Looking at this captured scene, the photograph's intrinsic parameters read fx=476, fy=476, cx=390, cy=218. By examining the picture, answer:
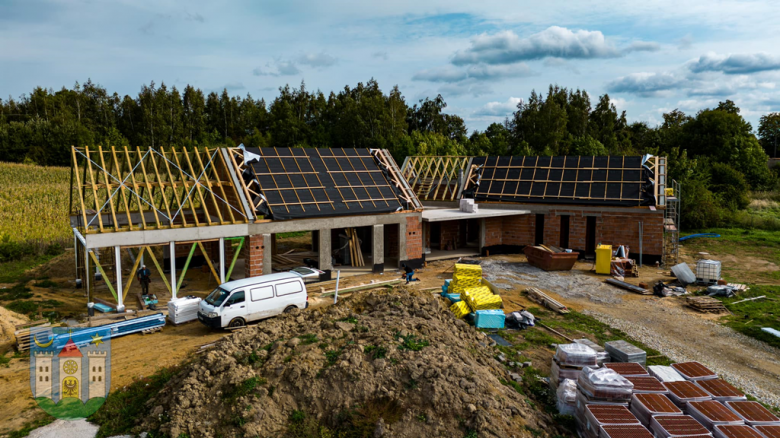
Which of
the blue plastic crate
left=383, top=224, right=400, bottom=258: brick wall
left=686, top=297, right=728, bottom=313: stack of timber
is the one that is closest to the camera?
the blue plastic crate

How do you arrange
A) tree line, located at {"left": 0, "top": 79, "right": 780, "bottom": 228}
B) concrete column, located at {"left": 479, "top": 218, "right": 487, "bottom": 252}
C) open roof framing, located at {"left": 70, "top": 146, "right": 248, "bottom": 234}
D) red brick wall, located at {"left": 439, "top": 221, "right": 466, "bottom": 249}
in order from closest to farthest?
open roof framing, located at {"left": 70, "top": 146, "right": 248, "bottom": 234}, concrete column, located at {"left": 479, "top": 218, "right": 487, "bottom": 252}, red brick wall, located at {"left": 439, "top": 221, "right": 466, "bottom": 249}, tree line, located at {"left": 0, "top": 79, "right": 780, "bottom": 228}

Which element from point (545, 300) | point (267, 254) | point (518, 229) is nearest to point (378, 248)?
point (267, 254)

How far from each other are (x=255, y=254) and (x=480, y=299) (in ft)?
33.4

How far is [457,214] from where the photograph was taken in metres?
28.5

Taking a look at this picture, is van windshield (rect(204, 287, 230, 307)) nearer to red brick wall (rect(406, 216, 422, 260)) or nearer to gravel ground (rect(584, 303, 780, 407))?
red brick wall (rect(406, 216, 422, 260))

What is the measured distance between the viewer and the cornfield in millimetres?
32562

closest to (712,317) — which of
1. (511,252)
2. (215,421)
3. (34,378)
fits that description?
(511,252)

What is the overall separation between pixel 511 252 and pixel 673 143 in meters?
44.6

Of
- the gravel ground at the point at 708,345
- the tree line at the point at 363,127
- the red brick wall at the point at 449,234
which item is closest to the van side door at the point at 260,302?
the gravel ground at the point at 708,345

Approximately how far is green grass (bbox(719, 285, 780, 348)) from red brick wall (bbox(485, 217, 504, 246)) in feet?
41.4

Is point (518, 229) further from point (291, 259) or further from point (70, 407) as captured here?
point (70, 407)

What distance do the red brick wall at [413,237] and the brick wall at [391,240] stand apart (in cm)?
77

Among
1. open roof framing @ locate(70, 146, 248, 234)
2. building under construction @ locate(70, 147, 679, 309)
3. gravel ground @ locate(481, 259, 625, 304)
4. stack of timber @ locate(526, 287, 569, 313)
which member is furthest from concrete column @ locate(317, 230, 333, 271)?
stack of timber @ locate(526, 287, 569, 313)

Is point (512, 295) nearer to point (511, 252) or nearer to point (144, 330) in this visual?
point (511, 252)
